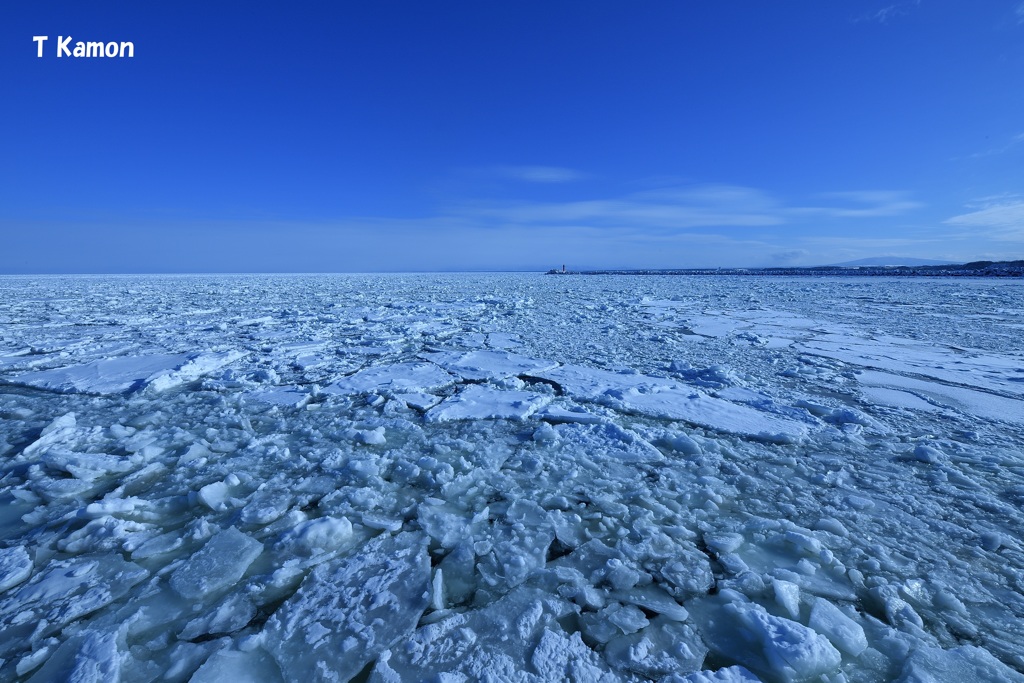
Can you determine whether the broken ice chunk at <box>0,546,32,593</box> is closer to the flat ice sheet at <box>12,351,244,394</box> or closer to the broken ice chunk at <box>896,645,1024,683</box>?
the flat ice sheet at <box>12,351,244,394</box>

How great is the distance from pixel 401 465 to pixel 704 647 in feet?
4.57

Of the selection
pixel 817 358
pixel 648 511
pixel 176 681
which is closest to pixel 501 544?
pixel 648 511

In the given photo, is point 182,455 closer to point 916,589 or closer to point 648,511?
point 648,511

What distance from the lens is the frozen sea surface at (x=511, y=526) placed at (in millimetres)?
1075

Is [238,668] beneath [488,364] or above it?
beneath

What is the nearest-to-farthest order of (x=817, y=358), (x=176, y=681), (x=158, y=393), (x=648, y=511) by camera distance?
(x=176, y=681) < (x=648, y=511) < (x=158, y=393) < (x=817, y=358)

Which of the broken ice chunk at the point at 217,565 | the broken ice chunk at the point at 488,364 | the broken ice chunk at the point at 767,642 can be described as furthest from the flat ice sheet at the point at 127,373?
the broken ice chunk at the point at 767,642

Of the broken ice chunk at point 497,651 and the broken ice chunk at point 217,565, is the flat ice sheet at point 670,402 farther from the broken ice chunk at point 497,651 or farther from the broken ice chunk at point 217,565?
the broken ice chunk at point 217,565

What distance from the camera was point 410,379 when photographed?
3.45 metres

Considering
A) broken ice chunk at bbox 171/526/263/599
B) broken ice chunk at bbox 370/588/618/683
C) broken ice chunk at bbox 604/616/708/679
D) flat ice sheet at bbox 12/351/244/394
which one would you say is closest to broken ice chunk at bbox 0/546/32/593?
broken ice chunk at bbox 171/526/263/599

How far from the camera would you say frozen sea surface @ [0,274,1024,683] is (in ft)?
3.53

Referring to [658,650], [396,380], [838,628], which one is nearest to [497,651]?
[658,650]

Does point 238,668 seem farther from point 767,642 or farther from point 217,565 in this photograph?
point 767,642

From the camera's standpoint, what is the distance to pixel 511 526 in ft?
5.17
